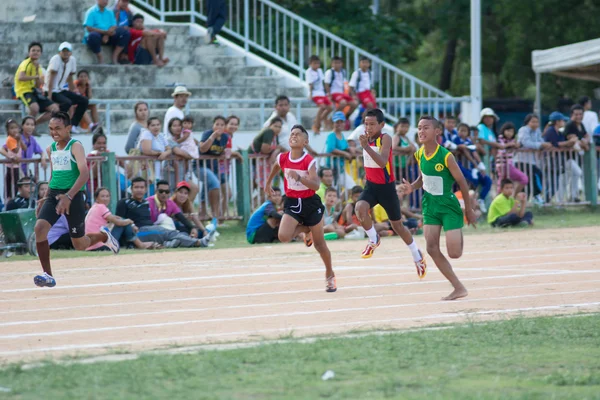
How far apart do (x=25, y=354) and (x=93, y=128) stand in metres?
13.8

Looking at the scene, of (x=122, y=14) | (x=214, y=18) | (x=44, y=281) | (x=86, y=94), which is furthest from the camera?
(x=214, y=18)

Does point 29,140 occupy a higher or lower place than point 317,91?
lower

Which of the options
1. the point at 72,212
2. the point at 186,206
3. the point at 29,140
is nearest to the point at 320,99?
the point at 186,206

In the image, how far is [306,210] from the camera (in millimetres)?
12508

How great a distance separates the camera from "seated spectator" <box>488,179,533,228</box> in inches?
821

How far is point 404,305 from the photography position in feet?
36.8

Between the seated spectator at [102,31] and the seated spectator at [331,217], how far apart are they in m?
7.66

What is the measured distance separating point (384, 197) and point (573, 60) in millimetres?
13458

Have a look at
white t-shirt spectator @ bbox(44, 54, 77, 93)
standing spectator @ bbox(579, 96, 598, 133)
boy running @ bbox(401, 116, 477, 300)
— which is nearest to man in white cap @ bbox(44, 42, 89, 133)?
white t-shirt spectator @ bbox(44, 54, 77, 93)

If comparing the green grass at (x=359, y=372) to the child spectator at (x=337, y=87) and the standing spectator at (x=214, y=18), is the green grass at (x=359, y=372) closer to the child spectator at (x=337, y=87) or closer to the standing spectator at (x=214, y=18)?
the child spectator at (x=337, y=87)

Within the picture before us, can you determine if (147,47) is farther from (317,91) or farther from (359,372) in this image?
(359,372)

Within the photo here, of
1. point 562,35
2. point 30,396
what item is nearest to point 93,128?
point 30,396

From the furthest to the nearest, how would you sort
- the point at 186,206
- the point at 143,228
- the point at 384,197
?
the point at 186,206 < the point at 143,228 < the point at 384,197

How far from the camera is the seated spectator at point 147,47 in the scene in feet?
84.2
